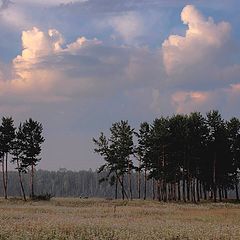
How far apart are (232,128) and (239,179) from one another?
35.5 feet

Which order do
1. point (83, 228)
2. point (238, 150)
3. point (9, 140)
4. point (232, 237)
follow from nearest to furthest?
1. point (232, 237)
2. point (83, 228)
3. point (9, 140)
4. point (238, 150)

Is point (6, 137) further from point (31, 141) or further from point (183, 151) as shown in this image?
point (183, 151)

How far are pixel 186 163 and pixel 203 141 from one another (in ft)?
17.2

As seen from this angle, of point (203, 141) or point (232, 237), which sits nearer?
point (232, 237)

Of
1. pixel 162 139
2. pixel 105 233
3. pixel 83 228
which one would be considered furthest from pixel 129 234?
pixel 162 139

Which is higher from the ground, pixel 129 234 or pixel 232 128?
pixel 232 128

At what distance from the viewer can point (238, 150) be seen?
3543 inches

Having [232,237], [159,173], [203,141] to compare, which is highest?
[203,141]

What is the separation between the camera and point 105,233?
2230cm

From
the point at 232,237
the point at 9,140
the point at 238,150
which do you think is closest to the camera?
the point at 232,237

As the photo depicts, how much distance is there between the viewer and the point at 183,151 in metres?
84.7

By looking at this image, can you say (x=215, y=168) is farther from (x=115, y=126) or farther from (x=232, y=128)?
(x=115, y=126)

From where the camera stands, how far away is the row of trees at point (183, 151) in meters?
84.0

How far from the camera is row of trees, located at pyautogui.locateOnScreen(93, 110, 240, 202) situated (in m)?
84.0
